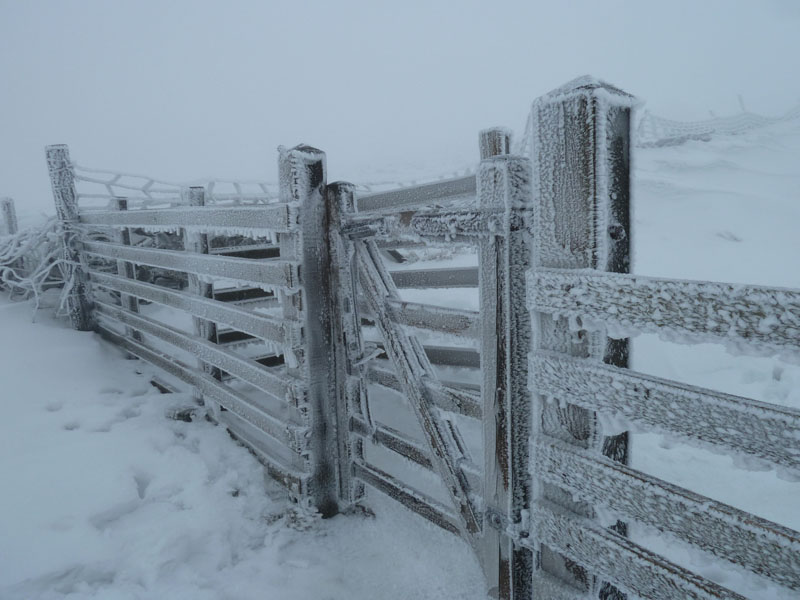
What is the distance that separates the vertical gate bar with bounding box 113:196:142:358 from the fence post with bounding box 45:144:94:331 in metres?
0.74

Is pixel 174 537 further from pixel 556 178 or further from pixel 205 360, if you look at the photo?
pixel 556 178

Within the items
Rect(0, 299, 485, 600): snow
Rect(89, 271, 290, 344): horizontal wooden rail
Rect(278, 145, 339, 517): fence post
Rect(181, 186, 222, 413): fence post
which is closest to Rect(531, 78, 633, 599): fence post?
Rect(0, 299, 485, 600): snow

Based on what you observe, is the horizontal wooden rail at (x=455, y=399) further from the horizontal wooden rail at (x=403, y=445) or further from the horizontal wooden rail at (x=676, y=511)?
the horizontal wooden rail at (x=676, y=511)

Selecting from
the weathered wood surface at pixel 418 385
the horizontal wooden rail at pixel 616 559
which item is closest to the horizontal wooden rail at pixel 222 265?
the weathered wood surface at pixel 418 385

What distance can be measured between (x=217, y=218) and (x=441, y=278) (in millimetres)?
1756

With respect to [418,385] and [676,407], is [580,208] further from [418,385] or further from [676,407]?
[418,385]

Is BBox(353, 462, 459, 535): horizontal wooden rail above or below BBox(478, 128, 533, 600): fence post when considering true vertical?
below

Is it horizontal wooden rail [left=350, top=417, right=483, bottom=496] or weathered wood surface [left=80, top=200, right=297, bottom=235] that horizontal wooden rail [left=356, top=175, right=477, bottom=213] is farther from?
horizontal wooden rail [left=350, top=417, right=483, bottom=496]

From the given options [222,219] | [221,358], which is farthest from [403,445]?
[222,219]

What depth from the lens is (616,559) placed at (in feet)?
4.61

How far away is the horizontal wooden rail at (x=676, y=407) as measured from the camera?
1051 mm

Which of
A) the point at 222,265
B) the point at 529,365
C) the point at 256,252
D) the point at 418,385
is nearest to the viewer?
the point at 529,365

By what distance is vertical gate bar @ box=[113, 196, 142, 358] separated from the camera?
4957mm

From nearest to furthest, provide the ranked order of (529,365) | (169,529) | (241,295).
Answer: (529,365) → (169,529) → (241,295)
